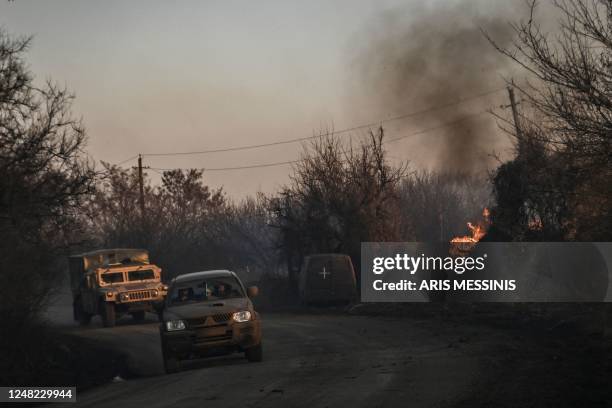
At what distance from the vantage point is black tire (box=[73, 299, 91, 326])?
38344 millimetres

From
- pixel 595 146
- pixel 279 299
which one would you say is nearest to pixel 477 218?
pixel 279 299

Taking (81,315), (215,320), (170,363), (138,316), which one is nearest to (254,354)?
(215,320)

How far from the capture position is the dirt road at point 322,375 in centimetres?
1270

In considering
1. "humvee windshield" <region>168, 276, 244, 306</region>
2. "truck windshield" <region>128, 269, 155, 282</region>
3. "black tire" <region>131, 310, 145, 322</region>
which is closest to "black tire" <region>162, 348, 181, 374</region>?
"humvee windshield" <region>168, 276, 244, 306</region>

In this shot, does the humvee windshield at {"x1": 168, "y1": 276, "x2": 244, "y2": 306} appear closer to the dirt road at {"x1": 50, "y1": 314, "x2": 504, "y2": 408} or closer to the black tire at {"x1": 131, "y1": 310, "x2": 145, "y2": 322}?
the dirt road at {"x1": 50, "y1": 314, "x2": 504, "y2": 408}

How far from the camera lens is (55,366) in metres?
21.0

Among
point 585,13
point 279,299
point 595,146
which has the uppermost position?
point 585,13

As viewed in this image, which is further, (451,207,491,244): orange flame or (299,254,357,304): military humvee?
(299,254,357,304): military humvee

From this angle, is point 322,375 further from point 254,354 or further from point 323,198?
point 323,198

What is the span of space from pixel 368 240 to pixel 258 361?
27645 millimetres

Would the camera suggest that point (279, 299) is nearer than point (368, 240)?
No

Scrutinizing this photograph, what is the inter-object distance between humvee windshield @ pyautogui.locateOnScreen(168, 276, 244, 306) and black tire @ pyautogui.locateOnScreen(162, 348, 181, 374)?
4.40ft

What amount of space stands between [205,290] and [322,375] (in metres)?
4.50

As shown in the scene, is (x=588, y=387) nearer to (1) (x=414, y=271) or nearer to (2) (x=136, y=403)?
(2) (x=136, y=403)
